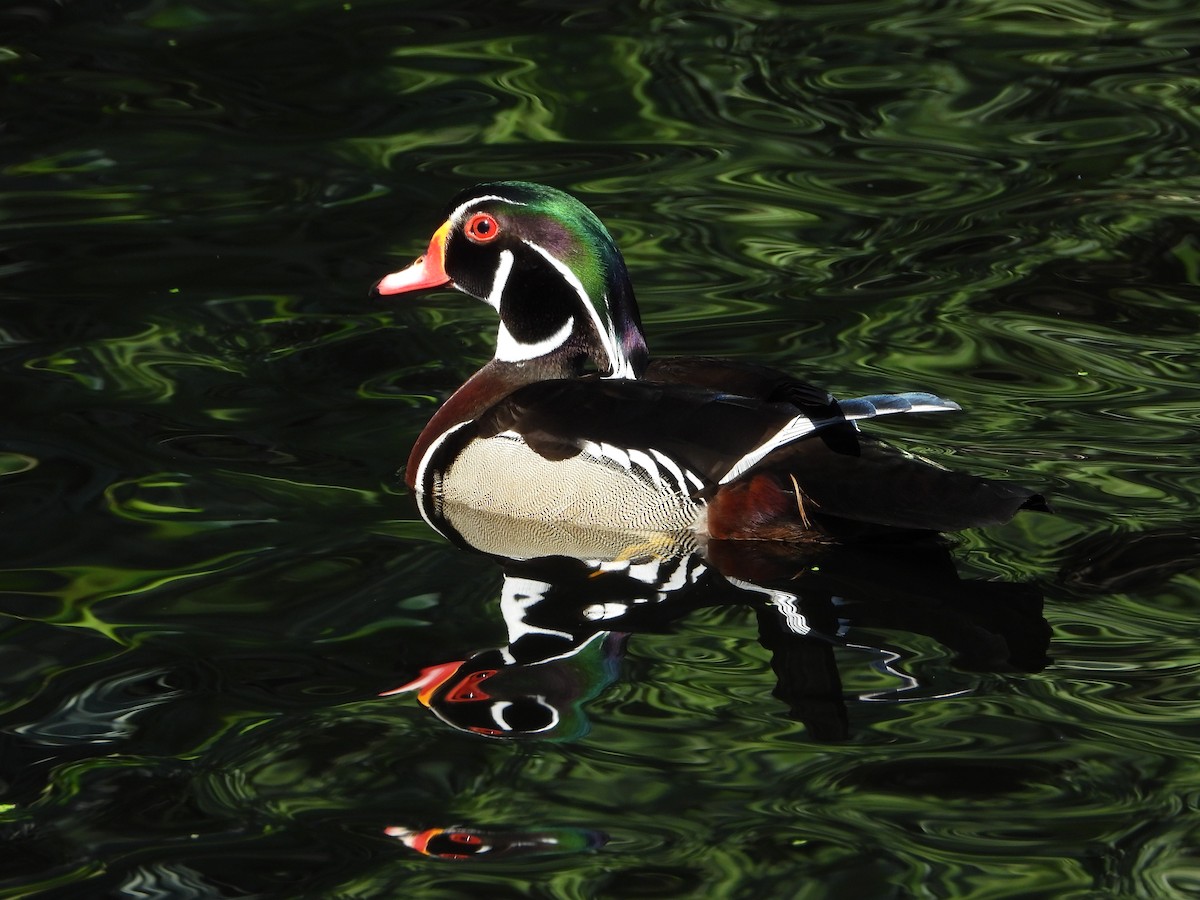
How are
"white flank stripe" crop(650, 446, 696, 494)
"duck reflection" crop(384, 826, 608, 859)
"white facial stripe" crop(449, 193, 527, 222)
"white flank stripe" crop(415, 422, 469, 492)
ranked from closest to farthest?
1. "duck reflection" crop(384, 826, 608, 859)
2. "white flank stripe" crop(650, 446, 696, 494)
3. "white flank stripe" crop(415, 422, 469, 492)
4. "white facial stripe" crop(449, 193, 527, 222)

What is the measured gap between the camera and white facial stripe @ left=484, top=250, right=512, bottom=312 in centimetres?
695

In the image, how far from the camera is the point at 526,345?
7023 mm

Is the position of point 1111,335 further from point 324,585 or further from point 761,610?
point 324,585

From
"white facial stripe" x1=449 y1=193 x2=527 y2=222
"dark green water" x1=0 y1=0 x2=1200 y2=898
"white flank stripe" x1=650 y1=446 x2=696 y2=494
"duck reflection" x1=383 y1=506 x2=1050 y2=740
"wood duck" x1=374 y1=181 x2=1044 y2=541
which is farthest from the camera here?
"white facial stripe" x1=449 y1=193 x2=527 y2=222

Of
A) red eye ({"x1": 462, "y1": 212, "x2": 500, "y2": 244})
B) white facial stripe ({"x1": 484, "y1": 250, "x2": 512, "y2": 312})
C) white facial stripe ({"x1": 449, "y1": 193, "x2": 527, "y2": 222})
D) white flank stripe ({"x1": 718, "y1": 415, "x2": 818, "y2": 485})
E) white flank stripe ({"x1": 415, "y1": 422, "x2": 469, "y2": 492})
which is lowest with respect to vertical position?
white flank stripe ({"x1": 415, "y1": 422, "x2": 469, "y2": 492})

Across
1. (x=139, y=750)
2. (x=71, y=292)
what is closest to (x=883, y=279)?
(x=71, y=292)

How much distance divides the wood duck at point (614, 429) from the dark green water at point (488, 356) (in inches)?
11.5

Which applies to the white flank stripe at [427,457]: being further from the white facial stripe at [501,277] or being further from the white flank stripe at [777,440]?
the white flank stripe at [777,440]

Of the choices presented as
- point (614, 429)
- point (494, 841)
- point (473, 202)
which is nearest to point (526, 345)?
point (473, 202)

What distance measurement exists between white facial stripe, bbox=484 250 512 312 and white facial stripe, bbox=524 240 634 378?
18cm

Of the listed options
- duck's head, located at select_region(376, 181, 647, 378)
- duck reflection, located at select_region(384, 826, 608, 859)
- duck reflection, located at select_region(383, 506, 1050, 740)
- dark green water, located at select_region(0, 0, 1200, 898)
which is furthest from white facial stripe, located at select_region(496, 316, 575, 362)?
duck reflection, located at select_region(384, 826, 608, 859)

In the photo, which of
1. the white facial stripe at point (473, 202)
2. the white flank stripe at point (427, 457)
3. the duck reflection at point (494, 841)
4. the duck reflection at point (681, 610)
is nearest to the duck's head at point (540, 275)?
the white facial stripe at point (473, 202)

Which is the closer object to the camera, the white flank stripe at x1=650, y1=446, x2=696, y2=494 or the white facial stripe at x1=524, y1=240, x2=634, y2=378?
the white flank stripe at x1=650, y1=446, x2=696, y2=494

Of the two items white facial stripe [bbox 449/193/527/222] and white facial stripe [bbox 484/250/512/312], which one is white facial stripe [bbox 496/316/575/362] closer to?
white facial stripe [bbox 484/250/512/312]
